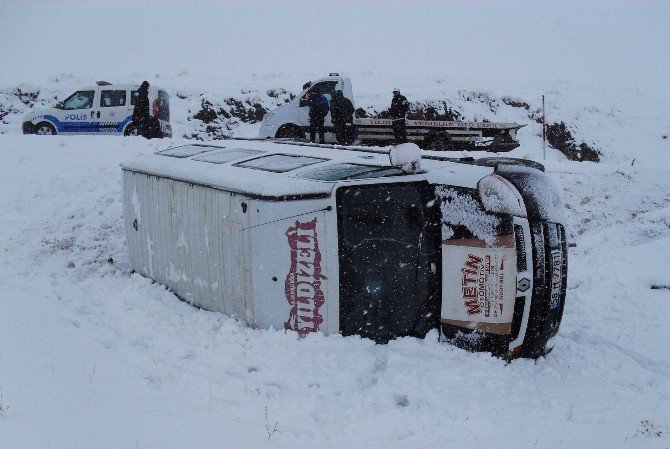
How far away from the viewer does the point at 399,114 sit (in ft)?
49.4

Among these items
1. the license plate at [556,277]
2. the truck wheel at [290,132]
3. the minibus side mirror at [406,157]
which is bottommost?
the license plate at [556,277]

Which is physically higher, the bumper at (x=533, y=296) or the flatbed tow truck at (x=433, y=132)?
the flatbed tow truck at (x=433, y=132)

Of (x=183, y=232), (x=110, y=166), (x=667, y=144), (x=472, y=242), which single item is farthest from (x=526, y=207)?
(x=667, y=144)

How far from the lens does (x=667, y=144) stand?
24.5m

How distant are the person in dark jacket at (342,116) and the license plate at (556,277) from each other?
34.0 ft

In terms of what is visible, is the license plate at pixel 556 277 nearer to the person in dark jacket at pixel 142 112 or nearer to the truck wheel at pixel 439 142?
the truck wheel at pixel 439 142

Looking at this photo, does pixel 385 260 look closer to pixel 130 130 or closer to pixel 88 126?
pixel 130 130

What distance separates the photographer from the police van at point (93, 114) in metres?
15.6

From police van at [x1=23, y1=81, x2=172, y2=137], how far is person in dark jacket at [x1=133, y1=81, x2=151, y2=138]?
16.5 inches

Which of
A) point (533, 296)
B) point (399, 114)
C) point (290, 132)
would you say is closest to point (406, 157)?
point (533, 296)

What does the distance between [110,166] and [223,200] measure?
20.8ft

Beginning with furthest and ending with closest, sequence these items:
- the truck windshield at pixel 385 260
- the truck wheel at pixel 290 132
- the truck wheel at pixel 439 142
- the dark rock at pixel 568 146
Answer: the dark rock at pixel 568 146
the truck wheel at pixel 439 142
the truck wheel at pixel 290 132
the truck windshield at pixel 385 260

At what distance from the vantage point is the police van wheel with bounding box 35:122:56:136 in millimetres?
15695

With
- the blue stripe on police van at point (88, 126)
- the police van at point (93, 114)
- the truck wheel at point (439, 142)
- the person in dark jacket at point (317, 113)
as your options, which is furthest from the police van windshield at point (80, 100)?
the truck wheel at point (439, 142)
